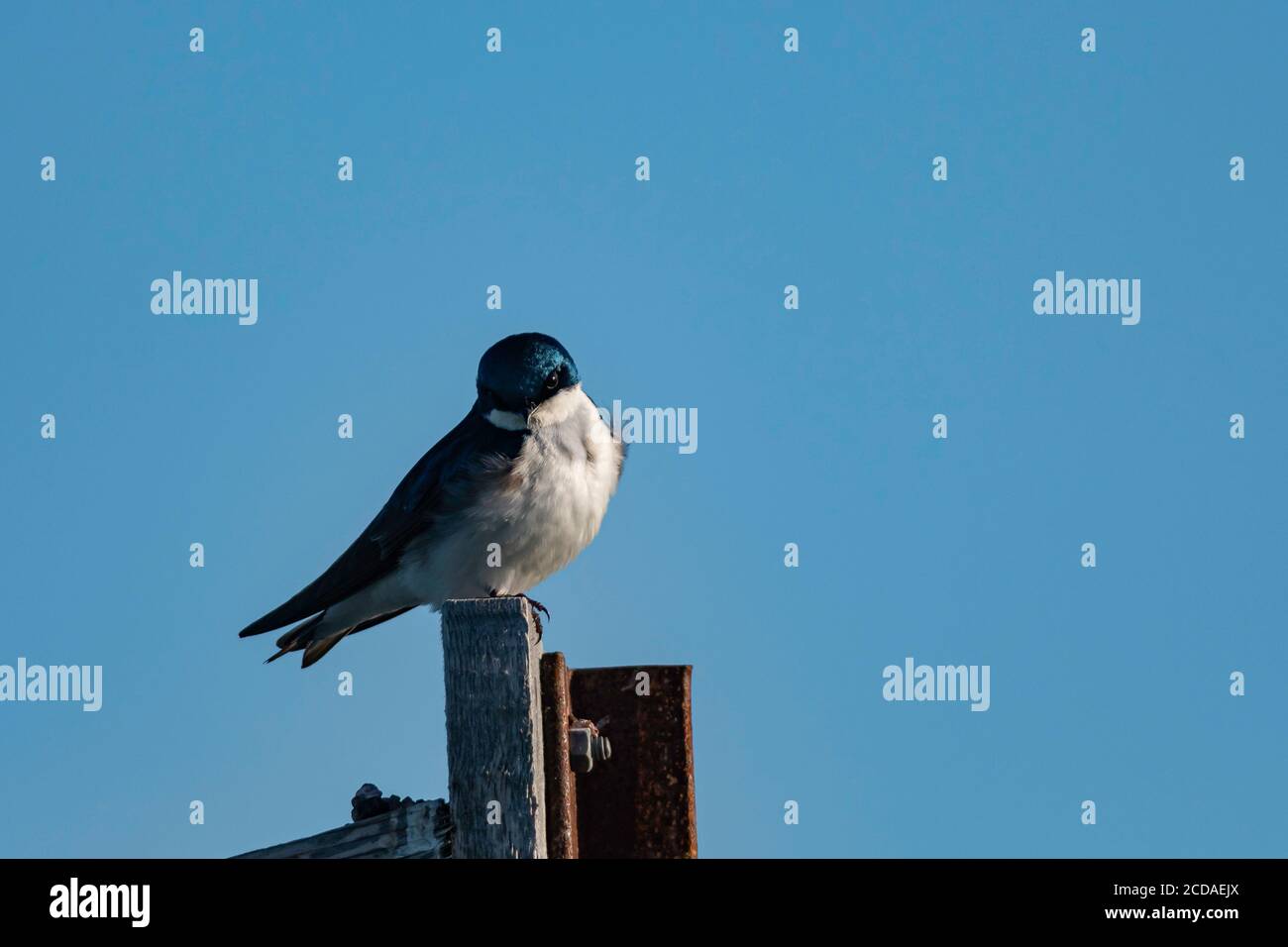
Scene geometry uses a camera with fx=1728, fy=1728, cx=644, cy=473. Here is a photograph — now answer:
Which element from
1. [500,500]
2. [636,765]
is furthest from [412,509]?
[636,765]

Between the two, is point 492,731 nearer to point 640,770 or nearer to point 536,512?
point 640,770

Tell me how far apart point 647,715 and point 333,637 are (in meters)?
3.72

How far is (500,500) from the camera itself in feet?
24.9

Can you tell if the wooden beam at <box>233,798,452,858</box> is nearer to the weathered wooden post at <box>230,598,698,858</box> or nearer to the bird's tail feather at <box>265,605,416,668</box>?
the weathered wooden post at <box>230,598,698,858</box>

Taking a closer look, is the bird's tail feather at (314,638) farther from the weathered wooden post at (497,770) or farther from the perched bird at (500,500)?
the weathered wooden post at (497,770)

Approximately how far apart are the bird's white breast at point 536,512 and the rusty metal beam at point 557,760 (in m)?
3.04

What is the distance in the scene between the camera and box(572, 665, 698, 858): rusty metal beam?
15.7ft

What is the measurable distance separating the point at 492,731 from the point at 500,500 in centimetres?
348

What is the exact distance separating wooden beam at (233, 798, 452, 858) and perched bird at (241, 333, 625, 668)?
329cm

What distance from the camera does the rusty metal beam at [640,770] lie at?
4.78 metres

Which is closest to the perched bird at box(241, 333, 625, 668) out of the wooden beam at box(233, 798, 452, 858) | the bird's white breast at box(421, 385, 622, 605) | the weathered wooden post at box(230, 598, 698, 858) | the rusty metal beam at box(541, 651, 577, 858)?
the bird's white breast at box(421, 385, 622, 605)

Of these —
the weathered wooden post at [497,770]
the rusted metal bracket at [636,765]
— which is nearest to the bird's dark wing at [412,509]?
the rusted metal bracket at [636,765]

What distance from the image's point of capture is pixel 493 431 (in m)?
7.79
